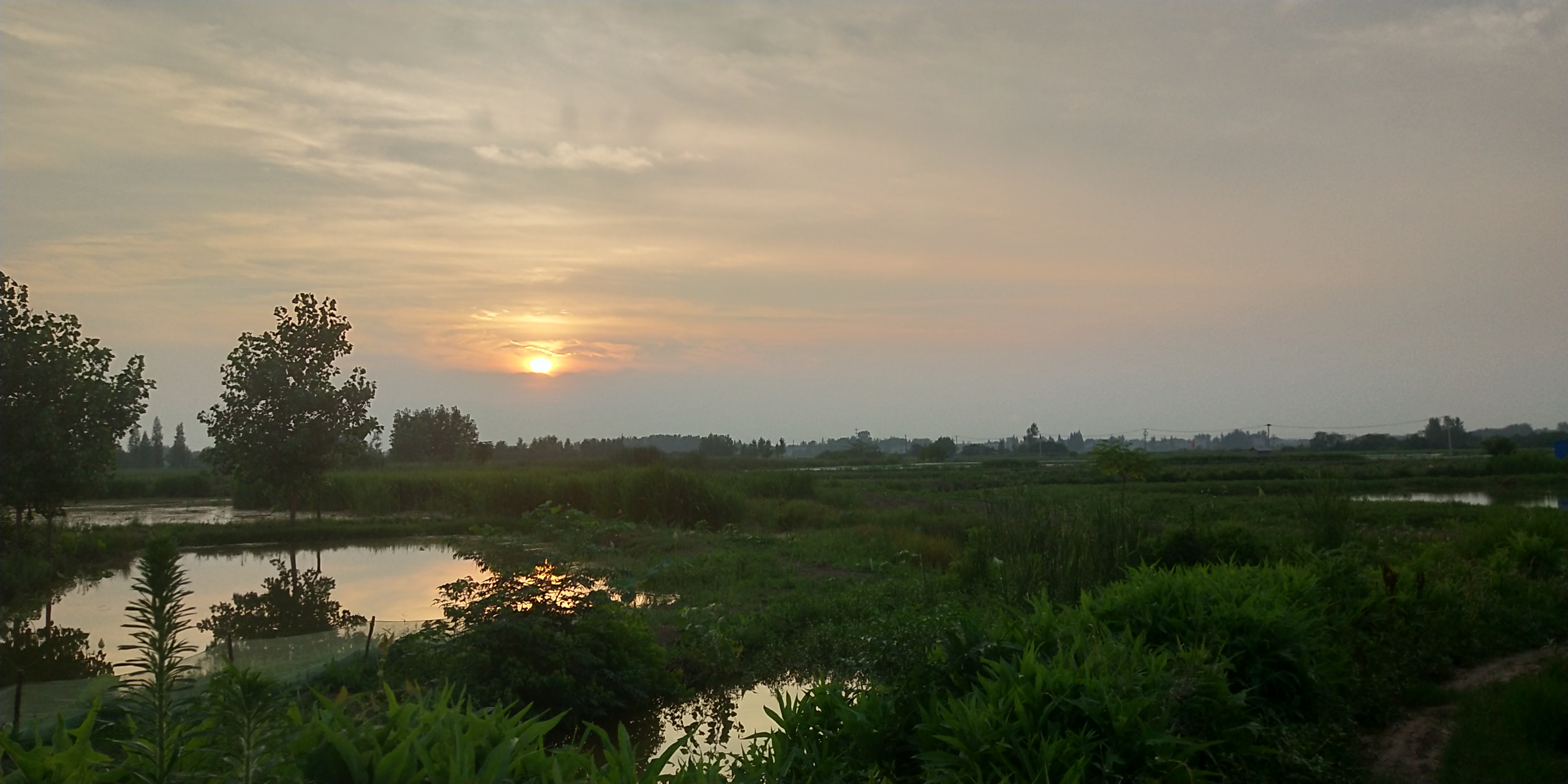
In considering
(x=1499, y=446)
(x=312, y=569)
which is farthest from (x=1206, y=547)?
(x=1499, y=446)

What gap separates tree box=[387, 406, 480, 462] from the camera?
65000 millimetres

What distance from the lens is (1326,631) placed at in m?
6.65

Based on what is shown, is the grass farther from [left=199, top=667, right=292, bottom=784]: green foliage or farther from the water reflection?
[left=199, top=667, right=292, bottom=784]: green foliage

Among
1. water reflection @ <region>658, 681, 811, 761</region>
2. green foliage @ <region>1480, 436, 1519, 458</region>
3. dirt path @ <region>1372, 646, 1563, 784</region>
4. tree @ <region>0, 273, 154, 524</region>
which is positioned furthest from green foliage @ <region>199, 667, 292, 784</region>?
green foliage @ <region>1480, 436, 1519, 458</region>

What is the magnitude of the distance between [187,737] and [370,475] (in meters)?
30.9

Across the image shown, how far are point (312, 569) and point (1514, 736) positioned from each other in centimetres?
1780

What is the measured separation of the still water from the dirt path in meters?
9.78

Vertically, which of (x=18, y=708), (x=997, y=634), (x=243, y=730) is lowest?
(x=18, y=708)

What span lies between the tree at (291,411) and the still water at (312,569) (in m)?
2.25

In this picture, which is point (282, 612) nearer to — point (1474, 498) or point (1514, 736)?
point (1514, 736)

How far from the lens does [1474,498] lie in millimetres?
27844

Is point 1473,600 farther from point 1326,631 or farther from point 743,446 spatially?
point 743,446

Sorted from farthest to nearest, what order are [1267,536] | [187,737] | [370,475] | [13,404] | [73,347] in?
1. [370,475]
2. [73,347]
3. [13,404]
4. [1267,536]
5. [187,737]

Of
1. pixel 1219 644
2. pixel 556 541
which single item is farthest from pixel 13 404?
pixel 1219 644
